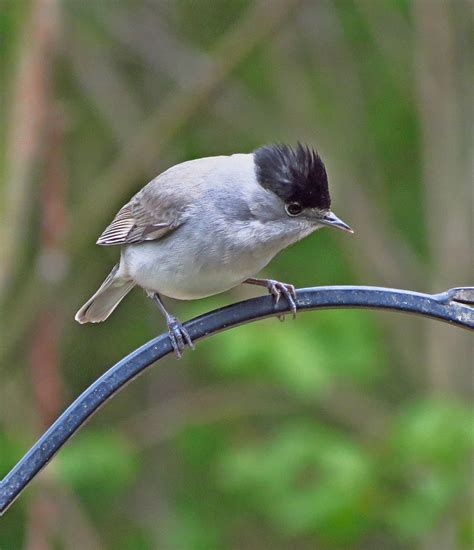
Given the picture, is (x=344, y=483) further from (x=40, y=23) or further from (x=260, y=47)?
(x=40, y=23)

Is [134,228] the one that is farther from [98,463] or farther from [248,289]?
[248,289]

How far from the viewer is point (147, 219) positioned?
12.9ft

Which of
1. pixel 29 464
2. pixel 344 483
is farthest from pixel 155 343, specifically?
pixel 344 483

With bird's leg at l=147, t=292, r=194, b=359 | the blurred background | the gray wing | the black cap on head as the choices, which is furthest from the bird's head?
the blurred background

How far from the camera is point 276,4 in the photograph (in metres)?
6.23

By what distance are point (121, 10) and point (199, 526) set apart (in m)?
3.80

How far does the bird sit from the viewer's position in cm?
341

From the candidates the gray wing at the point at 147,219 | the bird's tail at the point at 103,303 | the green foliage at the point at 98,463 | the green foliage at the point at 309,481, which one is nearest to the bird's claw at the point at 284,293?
the gray wing at the point at 147,219

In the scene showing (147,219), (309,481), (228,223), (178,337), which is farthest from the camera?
(309,481)

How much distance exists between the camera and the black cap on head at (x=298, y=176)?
3391 mm

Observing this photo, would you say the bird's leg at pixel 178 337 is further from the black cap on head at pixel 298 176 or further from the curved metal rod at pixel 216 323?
the black cap on head at pixel 298 176

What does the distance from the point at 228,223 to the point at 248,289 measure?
322cm

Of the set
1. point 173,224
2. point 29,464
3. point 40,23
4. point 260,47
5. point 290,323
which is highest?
point 40,23

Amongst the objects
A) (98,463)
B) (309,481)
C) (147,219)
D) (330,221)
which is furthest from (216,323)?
(98,463)
